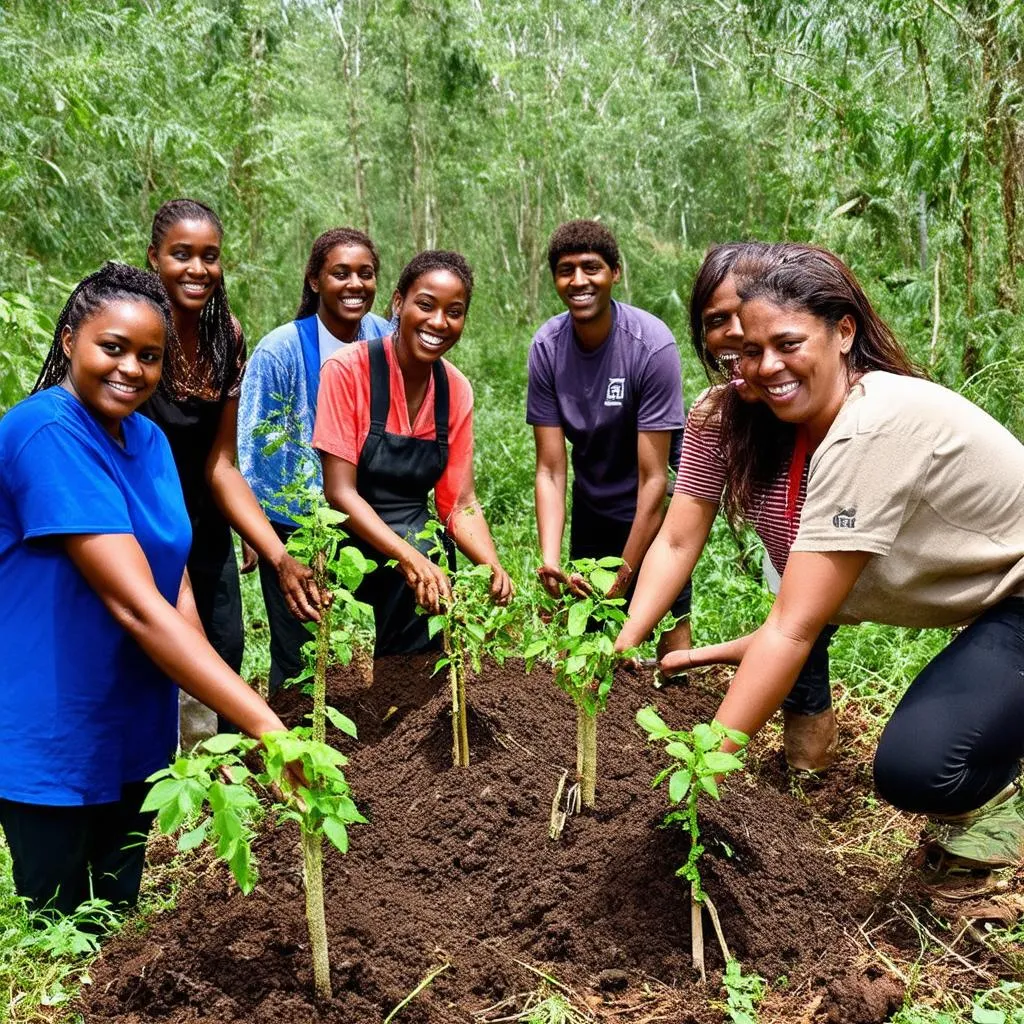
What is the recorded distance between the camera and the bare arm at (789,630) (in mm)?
2373

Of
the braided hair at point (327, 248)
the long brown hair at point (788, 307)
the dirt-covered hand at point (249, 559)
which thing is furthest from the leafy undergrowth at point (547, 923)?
the braided hair at point (327, 248)

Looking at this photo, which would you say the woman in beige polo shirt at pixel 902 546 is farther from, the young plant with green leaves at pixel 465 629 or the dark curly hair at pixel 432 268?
the dark curly hair at pixel 432 268

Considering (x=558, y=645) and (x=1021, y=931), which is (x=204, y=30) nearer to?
(x=558, y=645)

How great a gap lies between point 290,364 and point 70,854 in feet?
6.70

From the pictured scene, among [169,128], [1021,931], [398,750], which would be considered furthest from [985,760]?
[169,128]

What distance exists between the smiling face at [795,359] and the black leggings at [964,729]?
71cm

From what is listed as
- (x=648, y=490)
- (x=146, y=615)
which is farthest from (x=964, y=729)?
(x=146, y=615)

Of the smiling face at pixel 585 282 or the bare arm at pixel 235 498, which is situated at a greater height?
the smiling face at pixel 585 282

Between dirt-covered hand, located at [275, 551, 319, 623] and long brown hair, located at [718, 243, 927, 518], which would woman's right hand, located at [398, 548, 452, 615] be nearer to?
dirt-covered hand, located at [275, 551, 319, 623]

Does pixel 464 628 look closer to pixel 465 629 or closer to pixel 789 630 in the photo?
pixel 465 629

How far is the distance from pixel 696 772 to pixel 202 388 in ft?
6.95

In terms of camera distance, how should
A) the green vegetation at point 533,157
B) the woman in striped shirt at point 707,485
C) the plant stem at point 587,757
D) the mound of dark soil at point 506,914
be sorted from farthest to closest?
the green vegetation at point 533,157, the woman in striped shirt at point 707,485, the plant stem at point 587,757, the mound of dark soil at point 506,914

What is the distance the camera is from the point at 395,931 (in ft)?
8.30

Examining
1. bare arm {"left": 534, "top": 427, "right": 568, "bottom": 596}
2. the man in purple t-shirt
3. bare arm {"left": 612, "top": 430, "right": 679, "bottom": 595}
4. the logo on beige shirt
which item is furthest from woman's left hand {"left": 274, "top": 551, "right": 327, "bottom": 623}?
the logo on beige shirt
